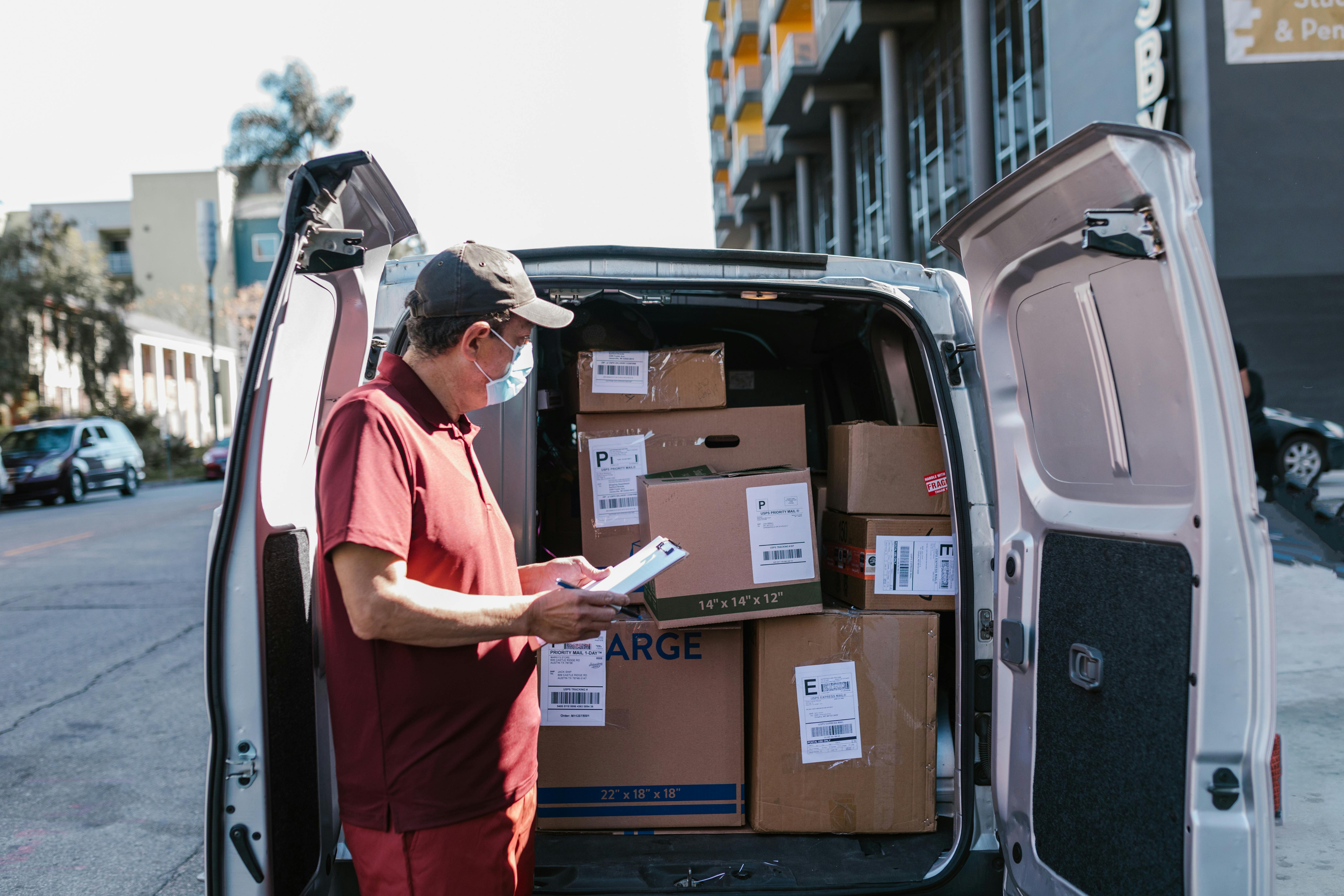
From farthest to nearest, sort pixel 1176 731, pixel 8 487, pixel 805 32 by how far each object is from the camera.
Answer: pixel 805 32
pixel 8 487
pixel 1176 731

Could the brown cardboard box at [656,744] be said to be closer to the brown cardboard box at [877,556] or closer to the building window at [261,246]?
the brown cardboard box at [877,556]

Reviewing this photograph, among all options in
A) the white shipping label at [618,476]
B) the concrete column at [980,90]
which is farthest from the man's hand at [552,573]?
the concrete column at [980,90]

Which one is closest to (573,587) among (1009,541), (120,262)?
(1009,541)

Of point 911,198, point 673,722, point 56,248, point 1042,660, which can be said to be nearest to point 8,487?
point 56,248

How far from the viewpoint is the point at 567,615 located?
1805mm

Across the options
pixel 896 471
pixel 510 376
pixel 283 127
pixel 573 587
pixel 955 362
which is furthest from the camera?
pixel 283 127

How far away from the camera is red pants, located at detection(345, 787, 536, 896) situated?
1767 millimetres

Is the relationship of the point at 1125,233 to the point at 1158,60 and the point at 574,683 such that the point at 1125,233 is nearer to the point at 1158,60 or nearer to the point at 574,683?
the point at 574,683

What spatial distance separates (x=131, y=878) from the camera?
10.9 ft

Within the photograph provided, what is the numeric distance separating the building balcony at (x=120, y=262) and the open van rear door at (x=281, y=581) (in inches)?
2226

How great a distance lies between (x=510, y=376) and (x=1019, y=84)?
43.9 feet

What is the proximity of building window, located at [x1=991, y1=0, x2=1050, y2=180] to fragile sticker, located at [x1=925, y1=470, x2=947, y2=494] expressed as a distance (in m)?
10.4

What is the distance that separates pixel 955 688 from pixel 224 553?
1894 mm

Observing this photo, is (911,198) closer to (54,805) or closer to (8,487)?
(54,805)
